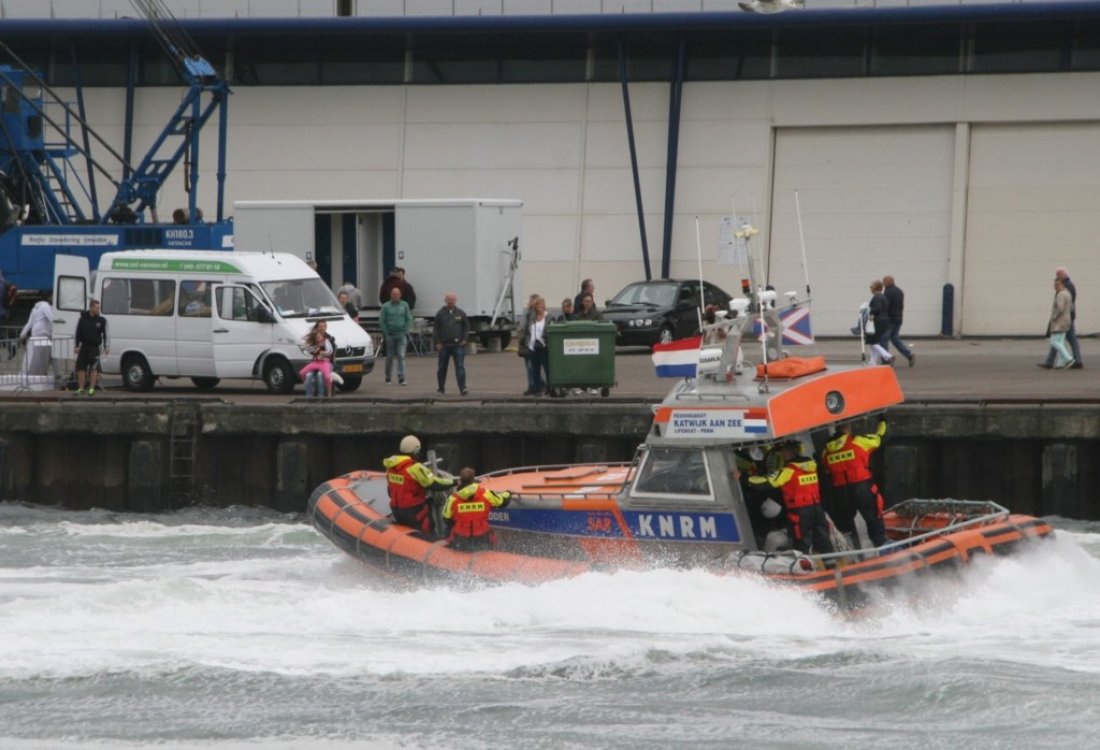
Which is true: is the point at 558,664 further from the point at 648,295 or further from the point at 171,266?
the point at 648,295

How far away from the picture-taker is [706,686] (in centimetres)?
Answer: 1244

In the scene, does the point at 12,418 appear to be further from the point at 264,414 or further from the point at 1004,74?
the point at 1004,74

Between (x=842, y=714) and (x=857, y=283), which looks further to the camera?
(x=857, y=283)

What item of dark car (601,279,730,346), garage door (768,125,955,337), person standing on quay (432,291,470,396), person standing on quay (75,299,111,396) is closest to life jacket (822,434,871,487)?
person standing on quay (432,291,470,396)

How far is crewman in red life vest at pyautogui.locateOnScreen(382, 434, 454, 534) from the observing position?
15.1 meters

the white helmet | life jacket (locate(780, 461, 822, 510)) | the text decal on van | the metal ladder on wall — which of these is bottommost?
the metal ladder on wall

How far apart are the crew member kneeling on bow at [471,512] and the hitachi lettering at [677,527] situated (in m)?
1.23

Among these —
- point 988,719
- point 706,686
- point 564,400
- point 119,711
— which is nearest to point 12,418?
point 564,400

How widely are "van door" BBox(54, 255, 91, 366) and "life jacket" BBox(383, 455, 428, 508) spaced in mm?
10668

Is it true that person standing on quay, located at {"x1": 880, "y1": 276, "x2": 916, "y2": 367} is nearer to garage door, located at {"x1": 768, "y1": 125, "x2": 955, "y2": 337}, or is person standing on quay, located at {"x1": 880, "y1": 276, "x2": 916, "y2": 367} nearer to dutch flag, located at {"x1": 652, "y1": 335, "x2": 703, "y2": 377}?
garage door, located at {"x1": 768, "y1": 125, "x2": 955, "y2": 337}

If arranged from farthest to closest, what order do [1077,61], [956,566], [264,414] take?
[1077,61]
[264,414]
[956,566]

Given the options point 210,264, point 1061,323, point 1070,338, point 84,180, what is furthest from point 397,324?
point 84,180

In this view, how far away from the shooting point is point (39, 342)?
77.0 feet

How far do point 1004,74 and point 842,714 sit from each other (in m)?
22.8
